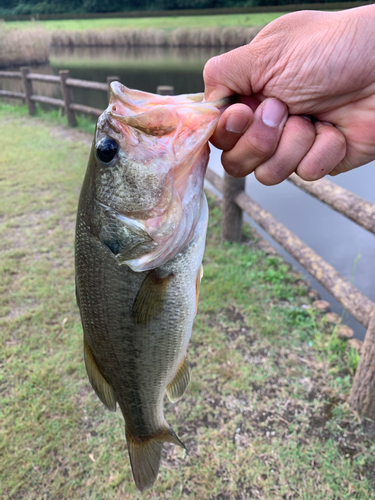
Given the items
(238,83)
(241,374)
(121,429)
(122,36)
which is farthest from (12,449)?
(122,36)

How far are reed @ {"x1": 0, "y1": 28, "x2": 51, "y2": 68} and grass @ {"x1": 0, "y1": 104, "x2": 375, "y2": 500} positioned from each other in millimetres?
17831

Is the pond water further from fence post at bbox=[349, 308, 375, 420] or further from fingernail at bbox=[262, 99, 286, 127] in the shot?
fingernail at bbox=[262, 99, 286, 127]

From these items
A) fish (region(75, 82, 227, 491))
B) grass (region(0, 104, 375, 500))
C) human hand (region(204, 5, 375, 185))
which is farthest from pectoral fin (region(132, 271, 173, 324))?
grass (region(0, 104, 375, 500))

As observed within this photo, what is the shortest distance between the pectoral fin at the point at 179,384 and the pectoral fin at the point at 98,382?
246mm

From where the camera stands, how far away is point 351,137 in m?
1.29

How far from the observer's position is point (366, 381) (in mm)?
2146

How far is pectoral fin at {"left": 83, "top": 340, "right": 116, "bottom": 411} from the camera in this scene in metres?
1.29

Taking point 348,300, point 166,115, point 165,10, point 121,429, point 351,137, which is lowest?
point 121,429

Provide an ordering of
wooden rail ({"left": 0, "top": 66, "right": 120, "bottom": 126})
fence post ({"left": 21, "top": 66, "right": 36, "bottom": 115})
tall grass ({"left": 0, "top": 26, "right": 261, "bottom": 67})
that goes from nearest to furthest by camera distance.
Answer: wooden rail ({"left": 0, "top": 66, "right": 120, "bottom": 126}), fence post ({"left": 21, "top": 66, "right": 36, "bottom": 115}), tall grass ({"left": 0, "top": 26, "right": 261, "bottom": 67})

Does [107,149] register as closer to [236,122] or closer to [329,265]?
[236,122]

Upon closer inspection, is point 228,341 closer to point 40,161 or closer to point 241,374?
point 241,374

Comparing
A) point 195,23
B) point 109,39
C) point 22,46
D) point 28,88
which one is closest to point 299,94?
point 28,88

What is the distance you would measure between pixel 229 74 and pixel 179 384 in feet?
3.94

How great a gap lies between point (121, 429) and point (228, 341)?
41.1 inches
